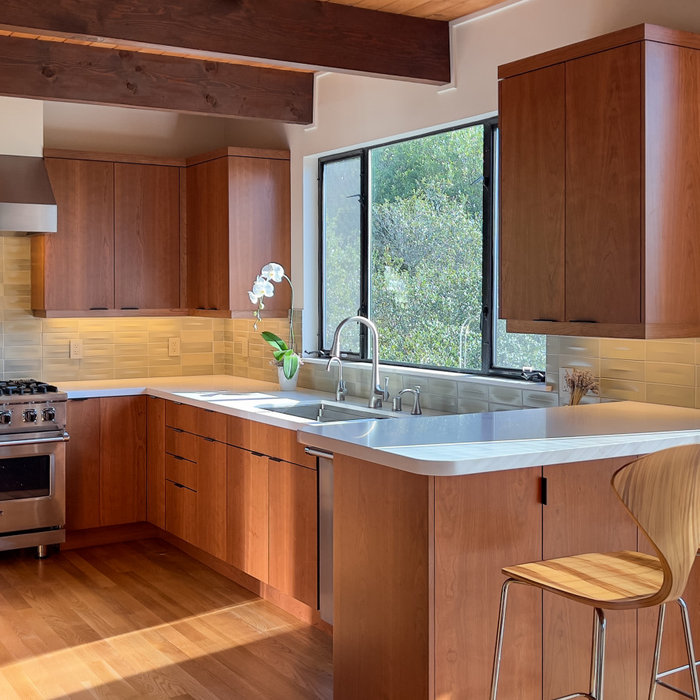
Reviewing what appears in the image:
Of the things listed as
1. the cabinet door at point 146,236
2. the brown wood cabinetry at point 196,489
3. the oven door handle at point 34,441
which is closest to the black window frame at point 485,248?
the brown wood cabinetry at point 196,489

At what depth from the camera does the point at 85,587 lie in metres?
4.55

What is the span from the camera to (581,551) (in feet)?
9.12

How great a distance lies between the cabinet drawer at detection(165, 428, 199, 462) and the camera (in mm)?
4910

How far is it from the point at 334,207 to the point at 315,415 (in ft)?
4.09

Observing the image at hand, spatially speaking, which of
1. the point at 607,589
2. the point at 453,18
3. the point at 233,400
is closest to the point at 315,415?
the point at 233,400

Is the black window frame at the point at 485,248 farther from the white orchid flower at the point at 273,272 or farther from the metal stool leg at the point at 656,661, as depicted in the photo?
the metal stool leg at the point at 656,661

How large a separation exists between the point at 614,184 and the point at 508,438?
3.15ft

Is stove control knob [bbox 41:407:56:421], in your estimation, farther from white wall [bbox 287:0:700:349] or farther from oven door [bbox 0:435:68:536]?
white wall [bbox 287:0:700:349]

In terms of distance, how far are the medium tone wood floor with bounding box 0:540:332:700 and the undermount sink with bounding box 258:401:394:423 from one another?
2.92 ft

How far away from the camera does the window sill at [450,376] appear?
389 centimetres

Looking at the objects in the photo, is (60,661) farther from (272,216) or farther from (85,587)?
(272,216)

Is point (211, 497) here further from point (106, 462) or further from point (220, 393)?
point (106, 462)

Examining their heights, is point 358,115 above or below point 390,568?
above

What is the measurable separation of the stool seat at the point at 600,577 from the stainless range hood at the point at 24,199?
3470mm
